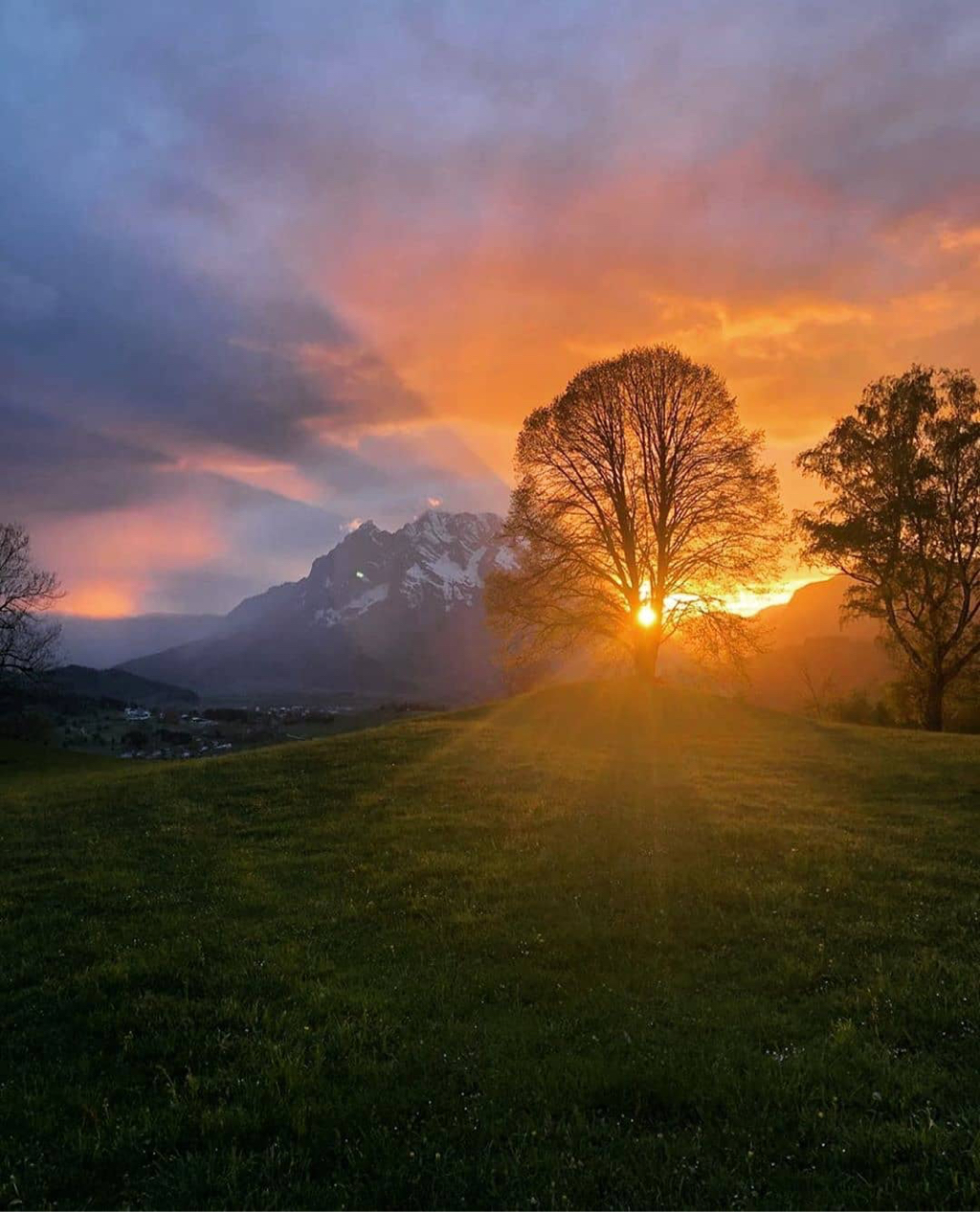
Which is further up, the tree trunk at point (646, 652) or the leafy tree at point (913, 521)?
the leafy tree at point (913, 521)

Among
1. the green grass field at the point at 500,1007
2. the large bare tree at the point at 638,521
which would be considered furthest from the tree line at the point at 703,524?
Answer: the green grass field at the point at 500,1007

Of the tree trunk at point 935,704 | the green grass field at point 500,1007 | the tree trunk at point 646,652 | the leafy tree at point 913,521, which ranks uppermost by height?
the leafy tree at point 913,521

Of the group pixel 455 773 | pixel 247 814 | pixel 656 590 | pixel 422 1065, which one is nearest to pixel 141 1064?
pixel 422 1065

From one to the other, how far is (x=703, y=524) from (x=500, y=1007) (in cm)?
3189

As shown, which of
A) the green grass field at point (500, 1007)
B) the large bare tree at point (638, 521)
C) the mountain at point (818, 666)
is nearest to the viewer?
the green grass field at point (500, 1007)

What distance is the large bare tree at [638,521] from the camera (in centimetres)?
3631

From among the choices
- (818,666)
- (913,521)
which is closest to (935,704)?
(913,521)

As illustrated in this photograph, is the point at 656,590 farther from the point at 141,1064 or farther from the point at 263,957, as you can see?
the point at 141,1064

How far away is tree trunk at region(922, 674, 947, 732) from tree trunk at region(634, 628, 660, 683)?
54.9 ft

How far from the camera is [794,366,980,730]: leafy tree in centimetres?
3784

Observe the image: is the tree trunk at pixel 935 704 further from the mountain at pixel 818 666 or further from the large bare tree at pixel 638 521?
the large bare tree at pixel 638 521

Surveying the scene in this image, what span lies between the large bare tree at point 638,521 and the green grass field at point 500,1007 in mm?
19816

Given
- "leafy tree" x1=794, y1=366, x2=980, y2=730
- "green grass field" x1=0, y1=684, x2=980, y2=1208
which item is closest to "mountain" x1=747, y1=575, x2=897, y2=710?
"leafy tree" x1=794, y1=366, x2=980, y2=730

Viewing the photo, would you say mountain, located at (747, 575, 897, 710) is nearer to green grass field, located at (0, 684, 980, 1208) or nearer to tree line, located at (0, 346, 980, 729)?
tree line, located at (0, 346, 980, 729)
